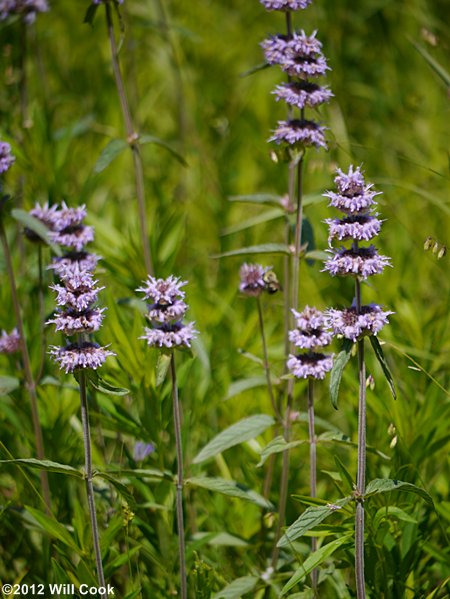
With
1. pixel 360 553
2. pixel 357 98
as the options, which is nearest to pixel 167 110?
pixel 357 98

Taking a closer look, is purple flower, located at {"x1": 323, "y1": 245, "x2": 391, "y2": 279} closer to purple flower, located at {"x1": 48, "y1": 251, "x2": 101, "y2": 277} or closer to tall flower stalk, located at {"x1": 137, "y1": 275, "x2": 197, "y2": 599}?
tall flower stalk, located at {"x1": 137, "y1": 275, "x2": 197, "y2": 599}

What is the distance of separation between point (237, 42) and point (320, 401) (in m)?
2.85

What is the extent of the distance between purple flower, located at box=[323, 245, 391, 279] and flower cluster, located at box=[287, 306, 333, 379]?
0.64 feet

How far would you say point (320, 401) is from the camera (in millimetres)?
2621

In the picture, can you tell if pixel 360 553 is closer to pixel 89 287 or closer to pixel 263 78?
pixel 89 287

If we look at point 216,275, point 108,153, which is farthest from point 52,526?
point 216,275

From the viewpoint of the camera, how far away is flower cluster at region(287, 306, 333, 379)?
1.69 m

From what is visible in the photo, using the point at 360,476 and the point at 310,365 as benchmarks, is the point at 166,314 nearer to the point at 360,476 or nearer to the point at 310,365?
the point at 310,365

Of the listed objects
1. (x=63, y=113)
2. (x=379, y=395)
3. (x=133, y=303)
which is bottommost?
(x=379, y=395)

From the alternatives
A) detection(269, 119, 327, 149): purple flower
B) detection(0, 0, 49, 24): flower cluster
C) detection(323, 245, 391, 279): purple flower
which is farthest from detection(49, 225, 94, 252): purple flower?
detection(0, 0, 49, 24): flower cluster

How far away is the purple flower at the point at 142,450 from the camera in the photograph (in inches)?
84.2

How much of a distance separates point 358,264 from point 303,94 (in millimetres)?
557

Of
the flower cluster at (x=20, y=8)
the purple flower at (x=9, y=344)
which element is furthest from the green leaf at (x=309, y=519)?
the flower cluster at (x=20, y=8)

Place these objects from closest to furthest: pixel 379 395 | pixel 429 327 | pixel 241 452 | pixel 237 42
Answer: pixel 379 395 < pixel 241 452 < pixel 429 327 < pixel 237 42
